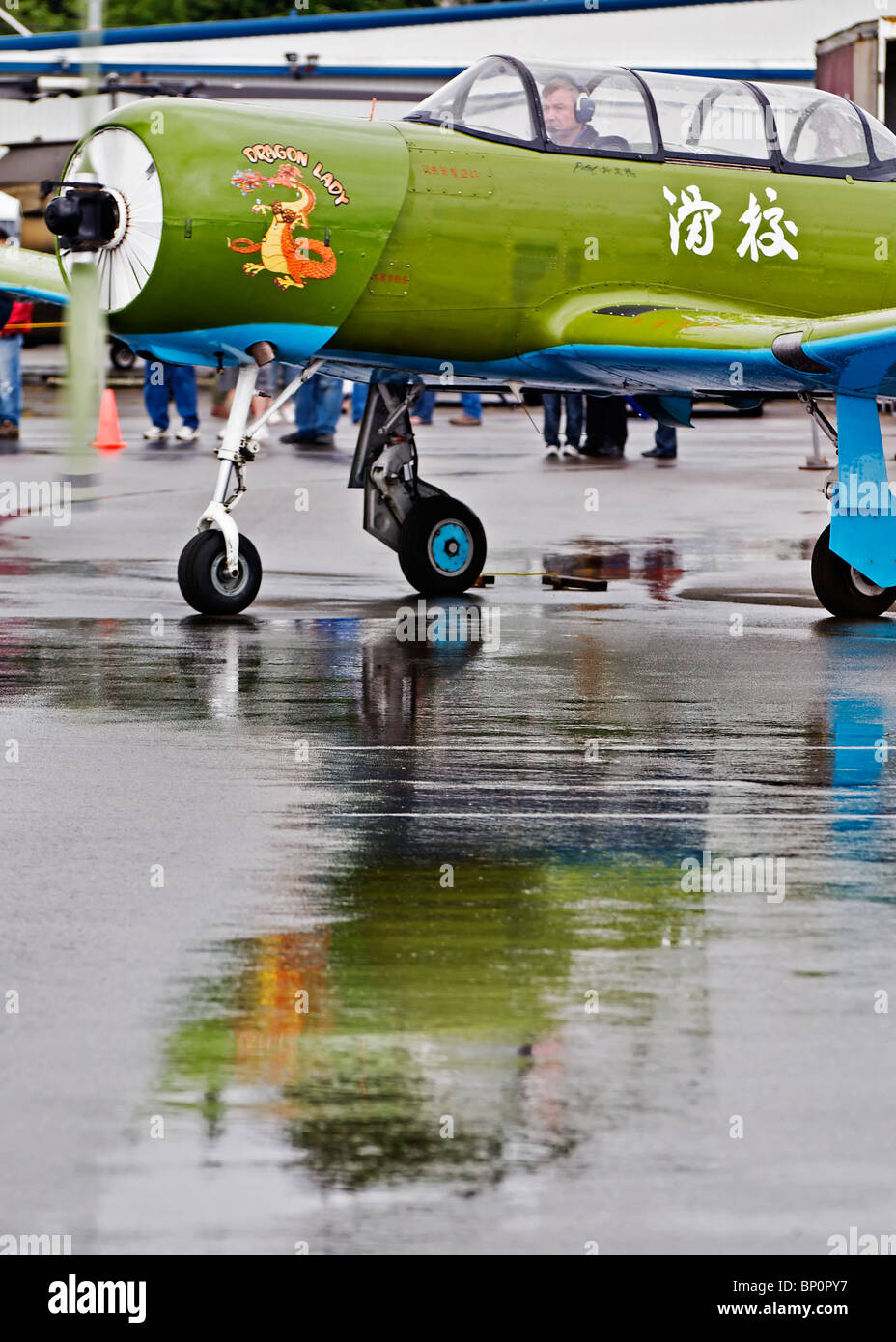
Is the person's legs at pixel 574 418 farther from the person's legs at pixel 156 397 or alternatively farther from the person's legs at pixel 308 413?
the person's legs at pixel 156 397

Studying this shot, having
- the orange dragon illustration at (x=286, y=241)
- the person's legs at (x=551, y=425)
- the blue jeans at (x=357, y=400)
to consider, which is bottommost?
the orange dragon illustration at (x=286, y=241)

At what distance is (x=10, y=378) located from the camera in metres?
24.2

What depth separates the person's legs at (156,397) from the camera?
960 inches

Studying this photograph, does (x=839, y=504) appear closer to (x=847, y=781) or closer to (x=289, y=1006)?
(x=847, y=781)

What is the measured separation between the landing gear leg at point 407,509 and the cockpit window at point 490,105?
1498mm

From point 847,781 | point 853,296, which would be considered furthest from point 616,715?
point 853,296

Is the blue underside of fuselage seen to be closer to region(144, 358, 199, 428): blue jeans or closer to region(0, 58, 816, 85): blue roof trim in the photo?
region(144, 358, 199, 428): blue jeans

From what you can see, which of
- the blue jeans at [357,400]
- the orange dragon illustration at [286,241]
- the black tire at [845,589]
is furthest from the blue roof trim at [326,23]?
the orange dragon illustration at [286,241]

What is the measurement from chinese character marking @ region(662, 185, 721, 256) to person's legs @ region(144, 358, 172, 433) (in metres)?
12.7

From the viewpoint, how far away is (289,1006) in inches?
199

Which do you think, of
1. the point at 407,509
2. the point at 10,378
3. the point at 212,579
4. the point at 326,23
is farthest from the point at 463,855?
the point at 326,23

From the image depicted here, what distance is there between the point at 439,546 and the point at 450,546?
0.22ft
